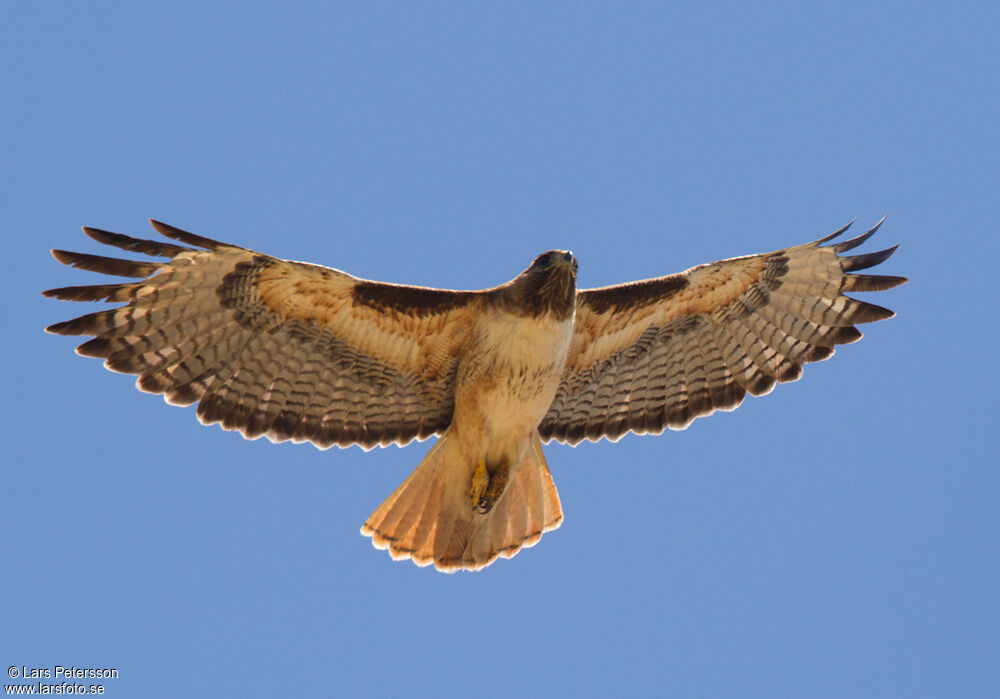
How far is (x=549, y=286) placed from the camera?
856cm

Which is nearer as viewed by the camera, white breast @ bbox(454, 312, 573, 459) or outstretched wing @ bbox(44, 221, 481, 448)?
outstretched wing @ bbox(44, 221, 481, 448)

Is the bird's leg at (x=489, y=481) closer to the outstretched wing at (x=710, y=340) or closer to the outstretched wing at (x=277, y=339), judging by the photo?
the outstretched wing at (x=277, y=339)

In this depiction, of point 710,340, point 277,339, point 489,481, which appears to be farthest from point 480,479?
point 710,340

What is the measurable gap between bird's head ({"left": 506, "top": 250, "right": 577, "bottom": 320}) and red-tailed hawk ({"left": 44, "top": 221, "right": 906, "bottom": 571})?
0.01 meters

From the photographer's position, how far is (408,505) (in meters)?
9.27

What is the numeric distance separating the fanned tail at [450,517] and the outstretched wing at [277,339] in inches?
14.8

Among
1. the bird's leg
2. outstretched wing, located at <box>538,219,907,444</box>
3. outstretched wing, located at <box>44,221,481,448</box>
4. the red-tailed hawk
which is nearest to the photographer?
outstretched wing, located at <box>44,221,481,448</box>

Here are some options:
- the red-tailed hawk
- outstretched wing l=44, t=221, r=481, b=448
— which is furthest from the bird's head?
outstretched wing l=44, t=221, r=481, b=448

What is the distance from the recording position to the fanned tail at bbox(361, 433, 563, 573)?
30.2 ft

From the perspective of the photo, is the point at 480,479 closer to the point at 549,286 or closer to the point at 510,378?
the point at 510,378

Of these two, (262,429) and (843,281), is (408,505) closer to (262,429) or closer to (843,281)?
(262,429)

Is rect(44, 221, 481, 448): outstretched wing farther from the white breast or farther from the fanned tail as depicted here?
the fanned tail

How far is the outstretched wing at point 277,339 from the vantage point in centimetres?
847

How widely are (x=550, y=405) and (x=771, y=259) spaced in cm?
200
